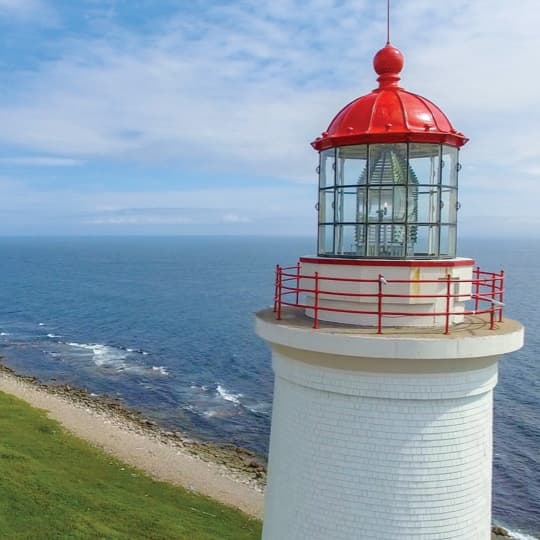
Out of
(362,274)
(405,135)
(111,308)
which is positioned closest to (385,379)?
(362,274)

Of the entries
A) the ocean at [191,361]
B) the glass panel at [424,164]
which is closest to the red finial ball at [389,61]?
the glass panel at [424,164]

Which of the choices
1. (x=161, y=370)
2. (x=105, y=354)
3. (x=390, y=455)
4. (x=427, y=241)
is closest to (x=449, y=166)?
(x=427, y=241)

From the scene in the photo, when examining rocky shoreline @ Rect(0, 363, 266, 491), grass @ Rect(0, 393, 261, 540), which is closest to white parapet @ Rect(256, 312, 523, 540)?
grass @ Rect(0, 393, 261, 540)

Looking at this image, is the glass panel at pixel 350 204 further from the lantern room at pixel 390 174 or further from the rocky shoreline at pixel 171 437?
the rocky shoreline at pixel 171 437

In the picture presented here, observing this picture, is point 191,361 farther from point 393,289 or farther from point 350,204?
point 393,289

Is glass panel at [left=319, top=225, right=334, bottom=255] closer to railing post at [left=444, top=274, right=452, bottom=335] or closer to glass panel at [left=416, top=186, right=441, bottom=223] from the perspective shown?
glass panel at [left=416, top=186, right=441, bottom=223]
